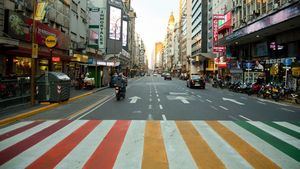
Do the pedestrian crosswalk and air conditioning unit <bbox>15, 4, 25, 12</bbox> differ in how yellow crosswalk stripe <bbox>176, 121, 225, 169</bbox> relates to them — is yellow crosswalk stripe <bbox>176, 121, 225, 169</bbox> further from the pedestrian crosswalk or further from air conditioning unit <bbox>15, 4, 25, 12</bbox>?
air conditioning unit <bbox>15, 4, 25, 12</bbox>

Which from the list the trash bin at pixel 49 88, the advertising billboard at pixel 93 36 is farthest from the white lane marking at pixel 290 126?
the advertising billboard at pixel 93 36

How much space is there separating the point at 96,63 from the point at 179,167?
31.0 metres

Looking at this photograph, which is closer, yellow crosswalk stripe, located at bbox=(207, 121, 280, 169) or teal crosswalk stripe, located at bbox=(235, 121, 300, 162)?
yellow crosswalk stripe, located at bbox=(207, 121, 280, 169)

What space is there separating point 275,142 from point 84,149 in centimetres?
486

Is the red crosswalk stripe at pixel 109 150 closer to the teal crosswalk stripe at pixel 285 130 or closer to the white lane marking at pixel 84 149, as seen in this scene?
the white lane marking at pixel 84 149

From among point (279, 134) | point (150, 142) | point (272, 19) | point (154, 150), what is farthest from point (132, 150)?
point (272, 19)

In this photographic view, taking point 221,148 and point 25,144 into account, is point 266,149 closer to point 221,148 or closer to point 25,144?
point 221,148

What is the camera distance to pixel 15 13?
23.3m

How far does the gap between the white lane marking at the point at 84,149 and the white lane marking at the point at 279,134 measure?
4916mm

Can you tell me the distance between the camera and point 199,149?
7.88 metres

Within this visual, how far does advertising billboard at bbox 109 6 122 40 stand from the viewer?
8055cm

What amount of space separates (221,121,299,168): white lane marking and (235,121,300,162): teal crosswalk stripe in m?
0.14

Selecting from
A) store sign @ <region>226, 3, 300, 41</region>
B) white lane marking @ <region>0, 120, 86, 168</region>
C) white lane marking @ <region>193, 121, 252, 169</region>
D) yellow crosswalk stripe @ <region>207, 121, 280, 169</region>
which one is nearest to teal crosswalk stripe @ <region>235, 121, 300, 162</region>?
yellow crosswalk stripe @ <region>207, 121, 280, 169</region>

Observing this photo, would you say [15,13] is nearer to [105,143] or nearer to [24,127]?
[24,127]
